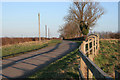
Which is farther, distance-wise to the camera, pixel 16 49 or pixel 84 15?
pixel 84 15

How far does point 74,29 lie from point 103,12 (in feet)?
87.0

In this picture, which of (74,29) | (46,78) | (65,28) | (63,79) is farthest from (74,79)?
(65,28)

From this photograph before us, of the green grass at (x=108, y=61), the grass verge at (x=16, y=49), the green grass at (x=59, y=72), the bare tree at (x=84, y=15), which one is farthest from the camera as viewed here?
the bare tree at (x=84, y=15)

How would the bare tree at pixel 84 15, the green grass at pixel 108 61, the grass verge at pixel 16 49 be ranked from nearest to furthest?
the green grass at pixel 108 61 < the grass verge at pixel 16 49 < the bare tree at pixel 84 15

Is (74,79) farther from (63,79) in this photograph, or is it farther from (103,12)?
(103,12)

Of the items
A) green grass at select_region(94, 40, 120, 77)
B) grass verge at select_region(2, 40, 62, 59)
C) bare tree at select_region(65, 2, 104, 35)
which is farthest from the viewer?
bare tree at select_region(65, 2, 104, 35)

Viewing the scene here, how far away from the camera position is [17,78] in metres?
6.61

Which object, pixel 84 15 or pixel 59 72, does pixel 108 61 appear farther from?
pixel 84 15

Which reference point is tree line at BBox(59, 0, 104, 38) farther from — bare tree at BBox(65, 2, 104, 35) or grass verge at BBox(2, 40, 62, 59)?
grass verge at BBox(2, 40, 62, 59)

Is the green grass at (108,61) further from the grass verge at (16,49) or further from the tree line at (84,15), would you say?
the tree line at (84,15)

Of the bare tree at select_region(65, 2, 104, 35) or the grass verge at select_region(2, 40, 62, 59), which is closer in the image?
the grass verge at select_region(2, 40, 62, 59)

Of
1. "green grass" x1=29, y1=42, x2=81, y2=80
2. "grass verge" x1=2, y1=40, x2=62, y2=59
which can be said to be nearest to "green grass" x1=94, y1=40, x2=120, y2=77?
"green grass" x1=29, y1=42, x2=81, y2=80

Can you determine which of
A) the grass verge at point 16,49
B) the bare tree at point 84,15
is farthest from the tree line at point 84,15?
the grass verge at point 16,49

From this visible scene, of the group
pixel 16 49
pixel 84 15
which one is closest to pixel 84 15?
pixel 84 15
